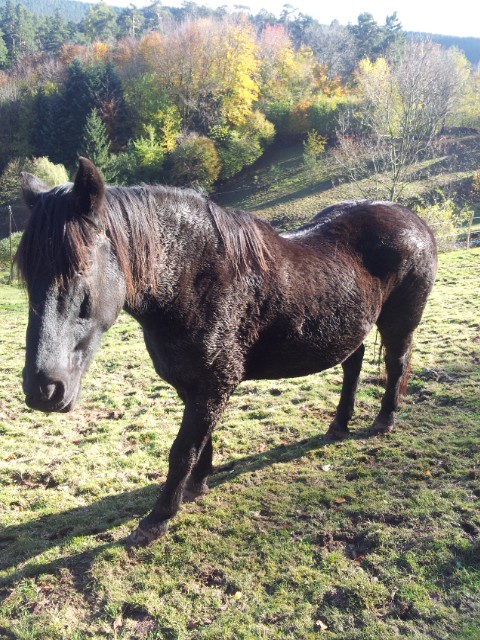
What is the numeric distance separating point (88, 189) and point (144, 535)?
234cm

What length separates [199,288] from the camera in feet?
9.61

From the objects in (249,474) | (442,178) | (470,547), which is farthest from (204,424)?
(442,178)

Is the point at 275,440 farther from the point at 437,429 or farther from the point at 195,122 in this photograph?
the point at 195,122

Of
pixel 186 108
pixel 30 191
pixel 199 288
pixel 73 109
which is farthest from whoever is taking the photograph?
pixel 186 108

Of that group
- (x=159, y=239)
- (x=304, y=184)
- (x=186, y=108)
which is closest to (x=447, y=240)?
(x=304, y=184)

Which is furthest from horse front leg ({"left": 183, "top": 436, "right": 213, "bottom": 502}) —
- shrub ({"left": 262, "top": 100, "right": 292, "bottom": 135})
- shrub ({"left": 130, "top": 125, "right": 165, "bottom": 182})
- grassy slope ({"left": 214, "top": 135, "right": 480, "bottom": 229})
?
shrub ({"left": 262, "top": 100, "right": 292, "bottom": 135})

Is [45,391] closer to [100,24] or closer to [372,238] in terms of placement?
[372,238]

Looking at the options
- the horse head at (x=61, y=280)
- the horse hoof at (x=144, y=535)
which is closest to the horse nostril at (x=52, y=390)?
the horse head at (x=61, y=280)

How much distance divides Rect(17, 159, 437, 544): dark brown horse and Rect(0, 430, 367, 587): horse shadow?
30 cm

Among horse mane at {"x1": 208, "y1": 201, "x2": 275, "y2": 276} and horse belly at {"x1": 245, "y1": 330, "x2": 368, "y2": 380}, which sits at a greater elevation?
horse mane at {"x1": 208, "y1": 201, "x2": 275, "y2": 276}

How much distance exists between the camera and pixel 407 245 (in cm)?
397

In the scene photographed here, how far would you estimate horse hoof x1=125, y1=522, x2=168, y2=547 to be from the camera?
126 inches

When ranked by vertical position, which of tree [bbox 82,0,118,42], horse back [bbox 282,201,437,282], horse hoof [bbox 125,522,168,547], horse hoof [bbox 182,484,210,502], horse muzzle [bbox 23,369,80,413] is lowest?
horse hoof [bbox 182,484,210,502]

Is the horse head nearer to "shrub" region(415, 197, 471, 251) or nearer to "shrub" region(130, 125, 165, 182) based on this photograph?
"shrub" region(415, 197, 471, 251)
